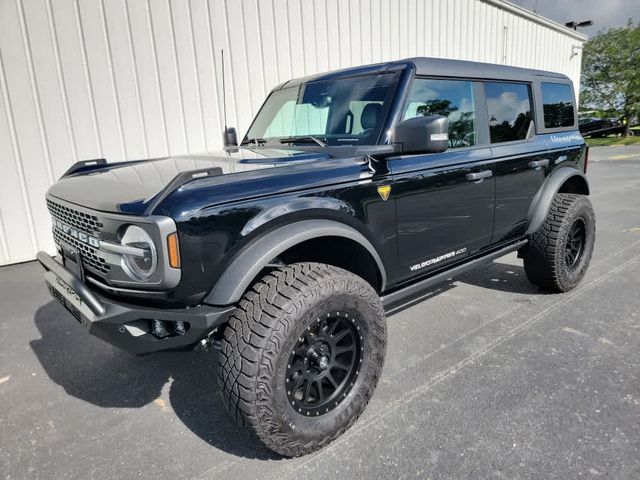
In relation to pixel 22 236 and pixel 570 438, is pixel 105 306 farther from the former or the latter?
pixel 22 236

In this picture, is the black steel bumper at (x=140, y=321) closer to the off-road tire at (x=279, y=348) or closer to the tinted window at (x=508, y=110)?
the off-road tire at (x=279, y=348)

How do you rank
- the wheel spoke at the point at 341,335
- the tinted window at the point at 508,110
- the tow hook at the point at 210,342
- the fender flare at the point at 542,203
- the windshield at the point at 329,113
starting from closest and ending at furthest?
the tow hook at the point at 210,342 → the wheel spoke at the point at 341,335 → the windshield at the point at 329,113 → the tinted window at the point at 508,110 → the fender flare at the point at 542,203

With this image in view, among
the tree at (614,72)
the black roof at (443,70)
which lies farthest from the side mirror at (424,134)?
the tree at (614,72)

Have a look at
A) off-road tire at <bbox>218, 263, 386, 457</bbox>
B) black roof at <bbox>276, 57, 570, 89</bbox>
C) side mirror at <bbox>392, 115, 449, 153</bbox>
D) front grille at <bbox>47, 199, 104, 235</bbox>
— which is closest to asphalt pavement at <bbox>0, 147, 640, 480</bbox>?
off-road tire at <bbox>218, 263, 386, 457</bbox>

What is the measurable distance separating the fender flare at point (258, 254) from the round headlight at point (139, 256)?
0.90 feet

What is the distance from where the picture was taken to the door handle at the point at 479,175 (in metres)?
2.96

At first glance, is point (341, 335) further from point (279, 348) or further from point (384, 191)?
point (384, 191)

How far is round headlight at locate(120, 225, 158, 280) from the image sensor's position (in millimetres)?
1825

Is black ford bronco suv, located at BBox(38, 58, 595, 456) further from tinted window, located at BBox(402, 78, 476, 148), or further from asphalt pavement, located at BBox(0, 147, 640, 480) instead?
asphalt pavement, located at BBox(0, 147, 640, 480)

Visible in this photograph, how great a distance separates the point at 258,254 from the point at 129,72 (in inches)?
195

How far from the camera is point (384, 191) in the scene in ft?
8.14

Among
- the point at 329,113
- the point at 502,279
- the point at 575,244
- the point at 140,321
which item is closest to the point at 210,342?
the point at 140,321

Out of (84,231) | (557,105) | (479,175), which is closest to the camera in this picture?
(84,231)

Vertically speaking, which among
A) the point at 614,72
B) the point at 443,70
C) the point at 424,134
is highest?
the point at 614,72
